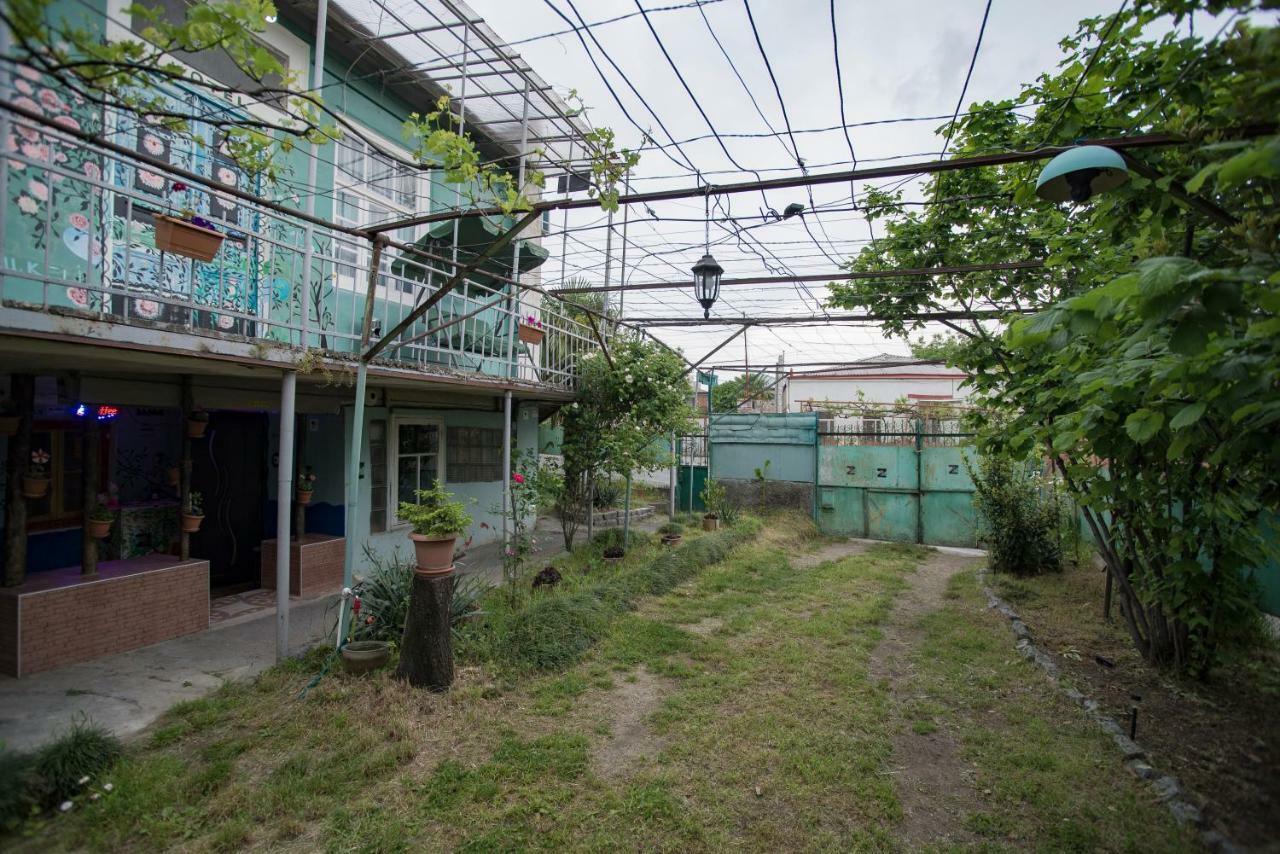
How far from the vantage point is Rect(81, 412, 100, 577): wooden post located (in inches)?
189

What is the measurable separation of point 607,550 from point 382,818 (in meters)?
5.66

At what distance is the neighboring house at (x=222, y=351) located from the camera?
3.88m

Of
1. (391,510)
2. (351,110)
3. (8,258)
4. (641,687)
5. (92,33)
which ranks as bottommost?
(641,687)

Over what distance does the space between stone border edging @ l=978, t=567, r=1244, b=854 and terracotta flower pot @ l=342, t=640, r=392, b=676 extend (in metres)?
4.78

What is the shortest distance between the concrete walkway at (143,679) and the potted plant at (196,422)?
175cm

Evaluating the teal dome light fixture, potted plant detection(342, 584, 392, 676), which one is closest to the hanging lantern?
the teal dome light fixture

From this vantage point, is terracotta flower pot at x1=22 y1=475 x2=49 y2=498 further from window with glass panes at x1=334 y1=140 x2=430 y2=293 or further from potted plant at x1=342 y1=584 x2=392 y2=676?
window with glass panes at x1=334 y1=140 x2=430 y2=293

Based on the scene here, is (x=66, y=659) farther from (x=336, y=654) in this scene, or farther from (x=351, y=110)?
(x=351, y=110)

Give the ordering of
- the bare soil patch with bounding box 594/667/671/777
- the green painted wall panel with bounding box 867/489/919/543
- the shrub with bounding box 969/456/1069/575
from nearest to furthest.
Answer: the bare soil patch with bounding box 594/667/671/777, the shrub with bounding box 969/456/1069/575, the green painted wall panel with bounding box 867/489/919/543

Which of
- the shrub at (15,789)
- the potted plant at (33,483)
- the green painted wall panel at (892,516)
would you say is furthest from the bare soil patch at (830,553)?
the potted plant at (33,483)

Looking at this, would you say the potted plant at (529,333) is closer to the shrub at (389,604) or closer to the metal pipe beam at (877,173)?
the metal pipe beam at (877,173)

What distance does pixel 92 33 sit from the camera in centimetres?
260

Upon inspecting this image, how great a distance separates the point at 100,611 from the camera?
477 cm

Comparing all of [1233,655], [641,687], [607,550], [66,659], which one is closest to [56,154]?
[66,659]
